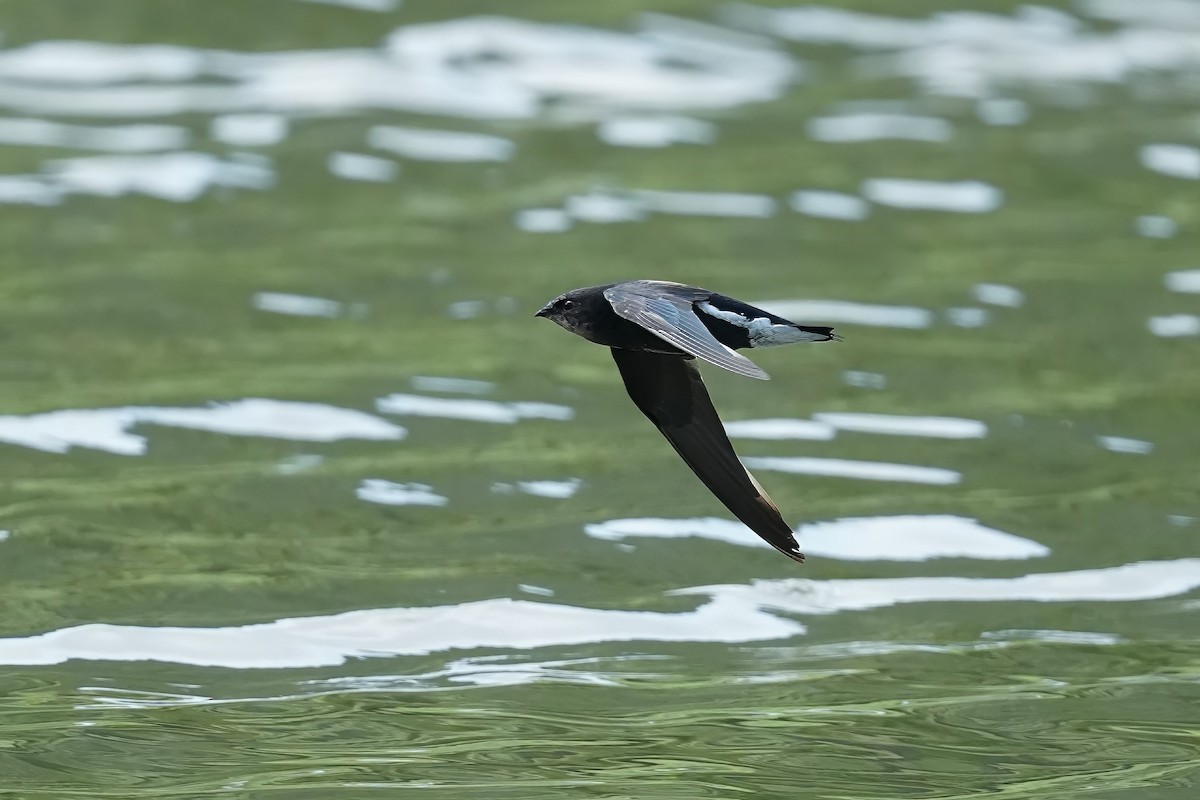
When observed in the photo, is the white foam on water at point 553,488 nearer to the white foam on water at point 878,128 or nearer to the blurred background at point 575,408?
the blurred background at point 575,408

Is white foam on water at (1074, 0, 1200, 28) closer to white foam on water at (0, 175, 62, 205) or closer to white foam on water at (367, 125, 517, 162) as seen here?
white foam on water at (367, 125, 517, 162)

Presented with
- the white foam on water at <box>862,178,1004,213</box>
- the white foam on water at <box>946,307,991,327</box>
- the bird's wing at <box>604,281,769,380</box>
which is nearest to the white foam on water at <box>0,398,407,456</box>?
the white foam on water at <box>946,307,991,327</box>

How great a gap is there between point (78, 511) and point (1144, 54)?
1083 cm

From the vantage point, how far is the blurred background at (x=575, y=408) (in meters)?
5.36

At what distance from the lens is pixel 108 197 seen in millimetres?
11734

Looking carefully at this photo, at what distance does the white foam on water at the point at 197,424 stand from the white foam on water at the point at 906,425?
1.77m

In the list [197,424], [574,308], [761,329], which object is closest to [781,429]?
[197,424]

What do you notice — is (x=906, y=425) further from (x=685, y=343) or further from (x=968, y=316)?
(x=685, y=343)

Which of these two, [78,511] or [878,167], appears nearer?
[78,511]

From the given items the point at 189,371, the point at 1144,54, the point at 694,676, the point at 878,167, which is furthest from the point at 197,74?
the point at 694,676

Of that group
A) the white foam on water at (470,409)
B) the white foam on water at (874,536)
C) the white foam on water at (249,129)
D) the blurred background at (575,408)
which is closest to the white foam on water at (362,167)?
the blurred background at (575,408)

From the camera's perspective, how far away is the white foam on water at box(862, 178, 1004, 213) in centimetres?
1194

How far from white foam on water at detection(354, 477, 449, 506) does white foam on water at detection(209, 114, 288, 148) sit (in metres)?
5.86

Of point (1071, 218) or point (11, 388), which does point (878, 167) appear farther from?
point (11, 388)
